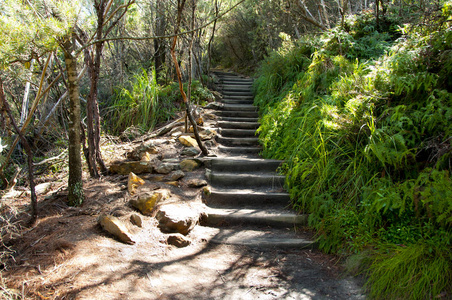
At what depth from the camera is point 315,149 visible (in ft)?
13.0

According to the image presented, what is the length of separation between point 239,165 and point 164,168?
128 cm

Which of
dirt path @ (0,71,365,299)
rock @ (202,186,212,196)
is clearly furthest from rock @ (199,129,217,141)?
dirt path @ (0,71,365,299)

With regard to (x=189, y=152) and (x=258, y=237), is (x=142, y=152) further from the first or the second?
(x=258, y=237)

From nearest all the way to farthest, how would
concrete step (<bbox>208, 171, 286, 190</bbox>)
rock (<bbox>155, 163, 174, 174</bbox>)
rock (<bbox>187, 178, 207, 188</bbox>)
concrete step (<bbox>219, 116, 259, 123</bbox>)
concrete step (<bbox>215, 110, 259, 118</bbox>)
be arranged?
rock (<bbox>187, 178, 207, 188</bbox>) → rock (<bbox>155, 163, 174, 174</bbox>) → concrete step (<bbox>208, 171, 286, 190</bbox>) → concrete step (<bbox>219, 116, 259, 123</bbox>) → concrete step (<bbox>215, 110, 259, 118</bbox>)

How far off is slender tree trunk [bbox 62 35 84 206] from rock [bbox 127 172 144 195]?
66 centimetres

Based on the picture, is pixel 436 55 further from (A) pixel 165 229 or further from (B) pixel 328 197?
(A) pixel 165 229

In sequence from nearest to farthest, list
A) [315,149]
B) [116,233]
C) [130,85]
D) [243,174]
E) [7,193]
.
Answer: [116,233], [7,193], [315,149], [243,174], [130,85]

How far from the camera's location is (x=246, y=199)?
4188mm

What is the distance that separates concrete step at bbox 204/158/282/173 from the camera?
4.92 m

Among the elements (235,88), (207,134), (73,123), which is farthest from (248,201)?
(235,88)

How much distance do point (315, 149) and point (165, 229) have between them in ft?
7.27

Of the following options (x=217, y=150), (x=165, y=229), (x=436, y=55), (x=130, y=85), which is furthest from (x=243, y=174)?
(x=130, y=85)

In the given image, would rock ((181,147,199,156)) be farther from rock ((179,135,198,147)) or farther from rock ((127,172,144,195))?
rock ((127,172,144,195))

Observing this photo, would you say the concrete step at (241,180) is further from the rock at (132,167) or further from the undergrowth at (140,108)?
the undergrowth at (140,108)
